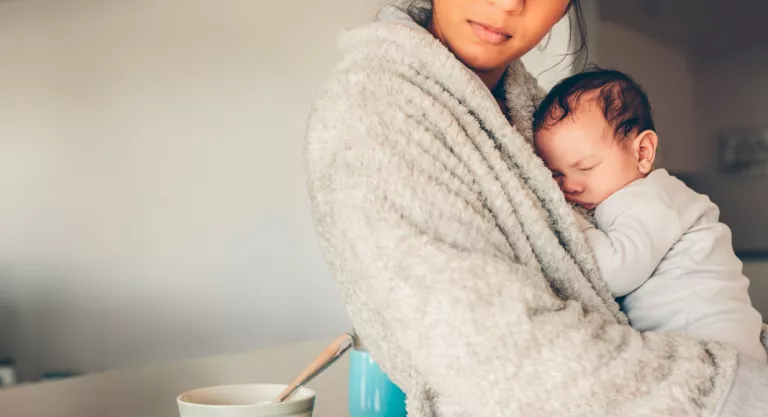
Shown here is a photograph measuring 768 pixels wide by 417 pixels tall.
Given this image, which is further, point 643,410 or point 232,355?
point 232,355

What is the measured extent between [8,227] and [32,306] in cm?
10

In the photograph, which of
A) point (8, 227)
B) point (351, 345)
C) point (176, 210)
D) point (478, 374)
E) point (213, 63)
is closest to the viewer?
point (478, 374)

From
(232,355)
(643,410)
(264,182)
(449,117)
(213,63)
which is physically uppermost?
(213,63)

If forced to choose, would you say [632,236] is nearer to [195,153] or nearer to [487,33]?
[487,33]

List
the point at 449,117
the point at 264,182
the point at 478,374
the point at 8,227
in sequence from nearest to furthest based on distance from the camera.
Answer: the point at 478,374 < the point at 449,117 < the point at 8,227 < the point at 264,182

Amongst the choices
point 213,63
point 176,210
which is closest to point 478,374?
point 176,210

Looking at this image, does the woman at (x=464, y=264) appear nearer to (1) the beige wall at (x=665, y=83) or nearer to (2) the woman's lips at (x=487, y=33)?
(2) the woman's lips at (x=487, y=33)

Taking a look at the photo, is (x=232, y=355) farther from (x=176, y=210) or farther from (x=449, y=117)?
(x=449, y=117)

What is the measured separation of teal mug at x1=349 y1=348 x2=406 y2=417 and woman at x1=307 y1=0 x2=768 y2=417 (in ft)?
0.76

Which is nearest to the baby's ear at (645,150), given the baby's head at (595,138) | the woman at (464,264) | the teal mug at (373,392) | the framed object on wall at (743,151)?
the baby's head at (595,138)

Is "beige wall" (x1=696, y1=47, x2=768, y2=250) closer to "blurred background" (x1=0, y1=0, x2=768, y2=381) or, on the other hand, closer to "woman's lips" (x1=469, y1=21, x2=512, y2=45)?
"blurred background" (x1=0, y1=0, x2=768, y2=381)

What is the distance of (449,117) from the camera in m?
0.75

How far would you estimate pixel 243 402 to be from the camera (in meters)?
0.89

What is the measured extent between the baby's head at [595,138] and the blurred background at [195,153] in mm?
611
